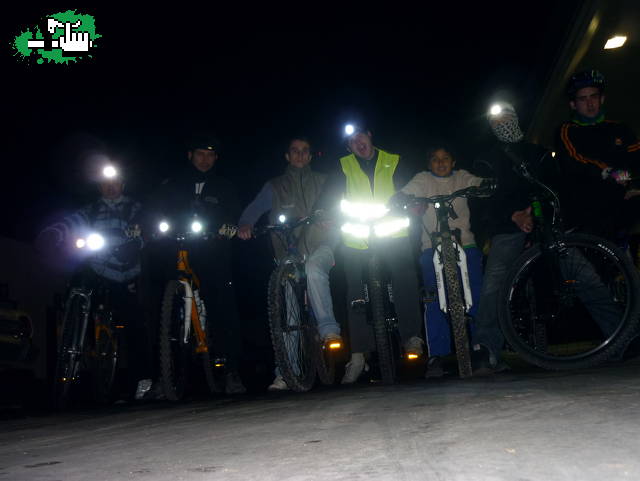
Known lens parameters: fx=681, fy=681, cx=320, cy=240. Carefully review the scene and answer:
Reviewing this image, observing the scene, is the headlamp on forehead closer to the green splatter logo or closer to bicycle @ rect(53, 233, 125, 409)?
bicycle @ rect(53, 233, 125, 409)

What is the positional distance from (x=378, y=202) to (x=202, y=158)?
5.75 feet

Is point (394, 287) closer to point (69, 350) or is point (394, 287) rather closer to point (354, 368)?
point (354, 368)

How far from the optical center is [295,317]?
5.62m

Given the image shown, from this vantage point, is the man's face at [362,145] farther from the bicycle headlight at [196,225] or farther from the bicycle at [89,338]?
the bicycle at [89,338]

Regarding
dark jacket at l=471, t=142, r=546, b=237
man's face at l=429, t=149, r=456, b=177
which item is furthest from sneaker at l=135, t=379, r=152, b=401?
dark jacket at l=471, t=142, r=546, b=237

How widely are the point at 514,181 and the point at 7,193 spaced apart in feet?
33.5

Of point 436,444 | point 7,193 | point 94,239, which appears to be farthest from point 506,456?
point 7,193

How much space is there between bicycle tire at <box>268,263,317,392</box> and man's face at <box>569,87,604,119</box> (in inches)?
102

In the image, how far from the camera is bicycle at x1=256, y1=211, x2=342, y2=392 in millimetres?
5395

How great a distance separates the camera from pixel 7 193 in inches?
491

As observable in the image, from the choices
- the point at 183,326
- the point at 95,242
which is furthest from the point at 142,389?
the point at 95,242

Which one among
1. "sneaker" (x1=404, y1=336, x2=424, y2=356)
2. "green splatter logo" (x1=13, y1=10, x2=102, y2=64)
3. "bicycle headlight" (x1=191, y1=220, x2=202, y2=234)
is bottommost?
"sneaker" (x1=404, y1=336, x2=424, y2=356)

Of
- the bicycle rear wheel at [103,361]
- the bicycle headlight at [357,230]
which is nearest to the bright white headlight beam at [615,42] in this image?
the bicycle headlight at [357,230]

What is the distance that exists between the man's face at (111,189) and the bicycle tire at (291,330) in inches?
82.0
